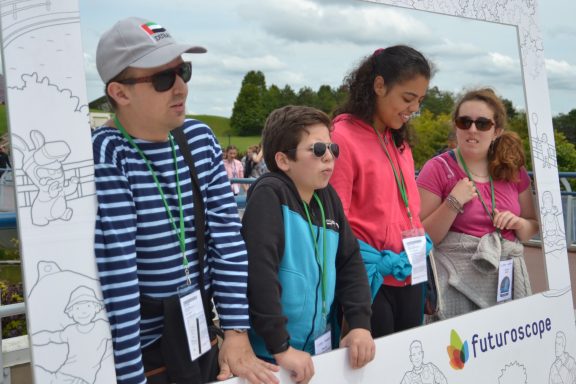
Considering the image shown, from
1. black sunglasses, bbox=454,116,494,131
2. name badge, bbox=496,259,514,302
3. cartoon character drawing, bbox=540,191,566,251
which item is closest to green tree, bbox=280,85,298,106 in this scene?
black sunglasses, bbox=454,116,494,131

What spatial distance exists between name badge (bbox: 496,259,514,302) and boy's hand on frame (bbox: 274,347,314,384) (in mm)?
1121

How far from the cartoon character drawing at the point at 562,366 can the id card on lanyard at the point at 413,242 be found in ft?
2.86

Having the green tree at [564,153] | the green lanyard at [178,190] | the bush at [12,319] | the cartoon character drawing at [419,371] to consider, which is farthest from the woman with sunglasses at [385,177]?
the bush at [12,319]

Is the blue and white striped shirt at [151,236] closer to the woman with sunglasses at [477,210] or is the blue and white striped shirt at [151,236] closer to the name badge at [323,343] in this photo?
the name badge at [323,343]

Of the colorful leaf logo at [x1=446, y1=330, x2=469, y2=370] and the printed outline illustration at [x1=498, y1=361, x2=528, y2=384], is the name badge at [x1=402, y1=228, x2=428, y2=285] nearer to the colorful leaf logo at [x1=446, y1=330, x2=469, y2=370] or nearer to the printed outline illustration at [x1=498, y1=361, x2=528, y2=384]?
the colorful leaf logo at [x1=446, y1=330, x2=469, y2=370]

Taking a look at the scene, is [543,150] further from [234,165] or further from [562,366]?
[234,165]

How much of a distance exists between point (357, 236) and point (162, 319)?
855 millimetres

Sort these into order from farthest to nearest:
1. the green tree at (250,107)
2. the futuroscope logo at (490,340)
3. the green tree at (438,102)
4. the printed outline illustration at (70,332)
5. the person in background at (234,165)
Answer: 1. the green tree at (438,102)
2. the futuroscope logo at (490,340)
3. the person in background at (234,165)
4. the green tree at (250,107)
5. the printed outline illustration at (70,332)

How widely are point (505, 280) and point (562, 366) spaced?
0.50 m

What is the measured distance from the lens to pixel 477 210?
2.47m

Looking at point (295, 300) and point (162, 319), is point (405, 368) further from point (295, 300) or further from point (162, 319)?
point (162, 319)

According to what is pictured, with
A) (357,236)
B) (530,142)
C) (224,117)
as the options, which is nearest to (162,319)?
(224,117)

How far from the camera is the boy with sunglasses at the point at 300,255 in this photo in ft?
5.32

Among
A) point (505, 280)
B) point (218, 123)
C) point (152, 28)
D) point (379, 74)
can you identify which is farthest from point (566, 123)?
point (152, 28)
